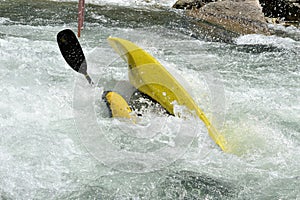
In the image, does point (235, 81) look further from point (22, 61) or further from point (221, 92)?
point (22, 61)

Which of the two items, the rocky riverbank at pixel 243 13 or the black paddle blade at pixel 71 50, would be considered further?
the rocky riverbank at pixel 243 13

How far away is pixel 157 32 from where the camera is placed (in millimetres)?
7086

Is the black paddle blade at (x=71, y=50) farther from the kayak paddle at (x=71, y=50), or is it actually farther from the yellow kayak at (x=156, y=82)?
the yellow kayak at (x=156, y=82)

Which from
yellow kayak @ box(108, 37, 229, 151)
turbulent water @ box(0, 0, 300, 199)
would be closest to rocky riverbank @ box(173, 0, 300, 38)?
turbulent water @ box(0, 0, 300, 199)

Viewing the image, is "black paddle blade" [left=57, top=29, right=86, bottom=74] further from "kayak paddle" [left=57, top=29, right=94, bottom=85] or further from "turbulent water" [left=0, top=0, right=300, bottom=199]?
"turbulent water" [left=0, top=0, right=300, bottom=199]

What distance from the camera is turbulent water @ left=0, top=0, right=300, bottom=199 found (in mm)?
2963

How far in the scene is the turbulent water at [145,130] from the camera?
2.96m

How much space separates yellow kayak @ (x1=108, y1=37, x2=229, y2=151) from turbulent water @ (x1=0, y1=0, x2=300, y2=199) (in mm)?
98

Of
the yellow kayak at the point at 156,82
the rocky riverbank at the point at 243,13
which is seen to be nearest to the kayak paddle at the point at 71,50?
the yellow kayak at the point at 156,82

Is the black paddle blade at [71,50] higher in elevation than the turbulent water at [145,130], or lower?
higher

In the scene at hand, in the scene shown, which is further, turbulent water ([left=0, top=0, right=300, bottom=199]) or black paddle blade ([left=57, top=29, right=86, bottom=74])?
black paddle blade ([left=57, top=29, right=86, bottom=74])

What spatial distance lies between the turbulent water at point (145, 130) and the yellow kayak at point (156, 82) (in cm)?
10

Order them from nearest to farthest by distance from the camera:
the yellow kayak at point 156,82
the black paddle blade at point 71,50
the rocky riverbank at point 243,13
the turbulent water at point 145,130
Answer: the turbulent water at point 145,130 < the yellow kayak at point 156,82 < the black paddle blade at point 71,50 < the rocky riverbank at point 243,13

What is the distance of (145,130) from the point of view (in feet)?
12.3
